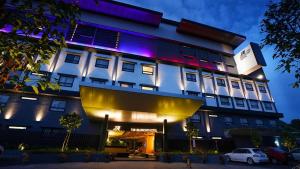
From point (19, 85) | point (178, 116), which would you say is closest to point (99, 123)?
point (178, 116)

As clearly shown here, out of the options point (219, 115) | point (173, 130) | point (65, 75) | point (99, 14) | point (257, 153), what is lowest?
point (257, 153)

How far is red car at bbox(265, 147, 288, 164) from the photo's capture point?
16894mm

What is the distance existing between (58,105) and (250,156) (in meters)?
21.1

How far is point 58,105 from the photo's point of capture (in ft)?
67.7

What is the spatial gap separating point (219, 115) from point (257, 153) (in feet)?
32.8

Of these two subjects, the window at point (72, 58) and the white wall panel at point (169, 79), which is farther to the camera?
the white wall panel at point (169, 79)

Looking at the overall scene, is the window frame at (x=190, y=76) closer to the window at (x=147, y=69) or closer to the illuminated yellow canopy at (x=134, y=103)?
the window at (x=147, y=69)

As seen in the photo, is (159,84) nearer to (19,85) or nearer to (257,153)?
(257,153)

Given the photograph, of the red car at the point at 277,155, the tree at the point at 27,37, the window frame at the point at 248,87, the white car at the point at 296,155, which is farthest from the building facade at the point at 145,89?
the tree at the point at 27,37

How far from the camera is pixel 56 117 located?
65.5 feet

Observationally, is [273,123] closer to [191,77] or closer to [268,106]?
[268,106]

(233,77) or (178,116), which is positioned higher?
(233,77)

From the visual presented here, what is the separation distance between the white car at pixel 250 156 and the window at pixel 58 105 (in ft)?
65.4

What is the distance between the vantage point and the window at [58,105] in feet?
66.8
